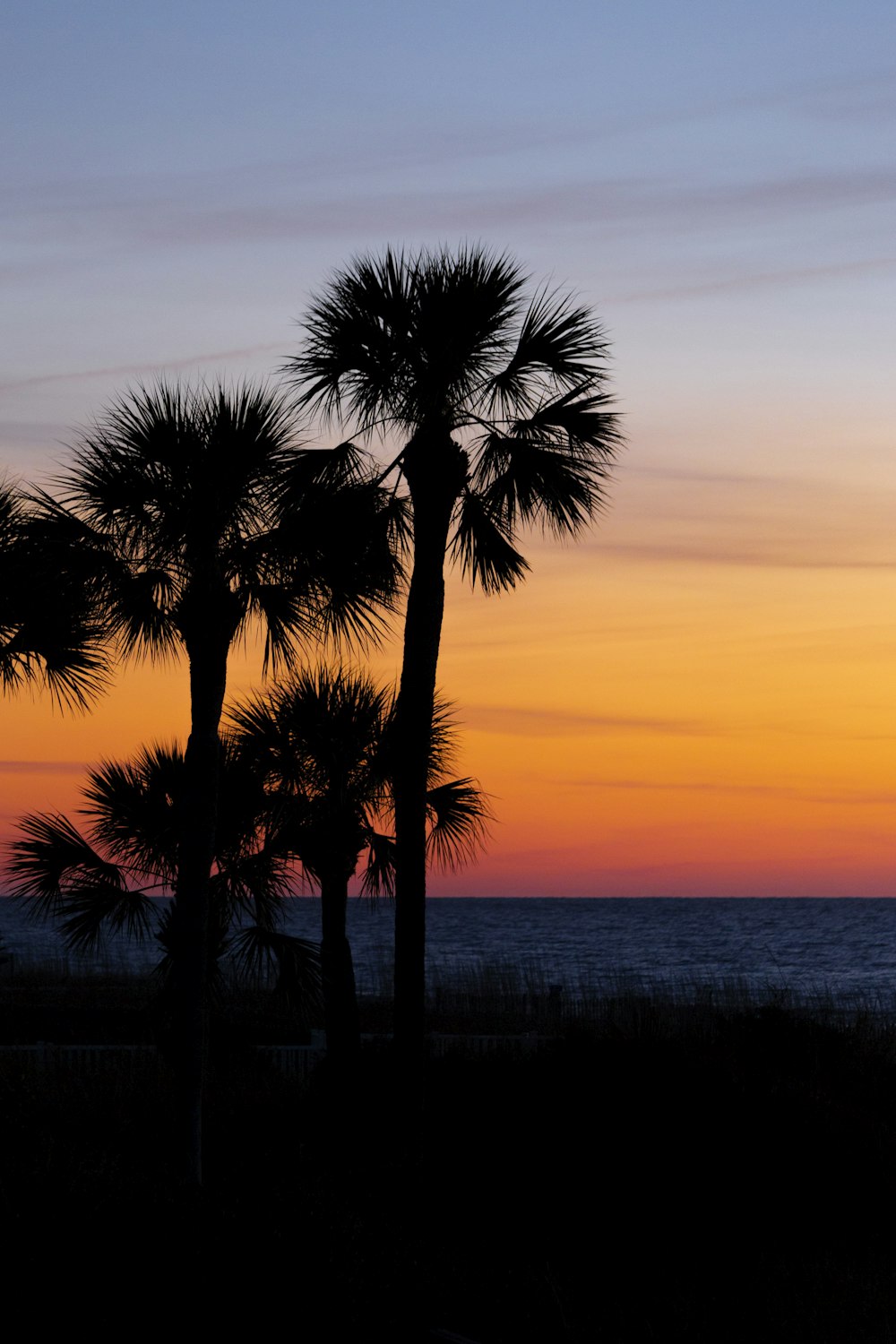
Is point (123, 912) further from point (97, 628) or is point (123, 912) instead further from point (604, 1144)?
point (604, 1144)

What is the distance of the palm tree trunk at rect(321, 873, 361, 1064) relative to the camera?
1822 centimetres

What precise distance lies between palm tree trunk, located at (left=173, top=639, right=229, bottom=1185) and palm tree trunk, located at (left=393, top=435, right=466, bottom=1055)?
2150mm

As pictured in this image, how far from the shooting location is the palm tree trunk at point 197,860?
44.9 feet

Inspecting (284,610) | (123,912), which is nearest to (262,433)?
(284,610)

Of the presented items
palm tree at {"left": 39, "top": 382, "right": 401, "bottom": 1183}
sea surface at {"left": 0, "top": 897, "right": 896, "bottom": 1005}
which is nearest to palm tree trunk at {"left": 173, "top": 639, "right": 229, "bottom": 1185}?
palm tree at {"left": 39, "top": 382, "right": 401, "bottom": 1183}

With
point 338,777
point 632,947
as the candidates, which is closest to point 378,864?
point 338,777

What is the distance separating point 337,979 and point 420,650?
5.63 m

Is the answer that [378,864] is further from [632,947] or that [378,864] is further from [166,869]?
[632,947]

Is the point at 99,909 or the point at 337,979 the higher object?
the point at 99,909

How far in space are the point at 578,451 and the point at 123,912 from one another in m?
8.21

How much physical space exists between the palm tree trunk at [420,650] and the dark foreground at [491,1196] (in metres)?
2.00

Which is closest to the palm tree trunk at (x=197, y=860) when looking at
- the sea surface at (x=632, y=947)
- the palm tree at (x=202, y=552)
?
the palm tree at (x=202, y=552)

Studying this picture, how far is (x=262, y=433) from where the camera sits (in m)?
14.8

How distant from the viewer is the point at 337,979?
61.5 ft
